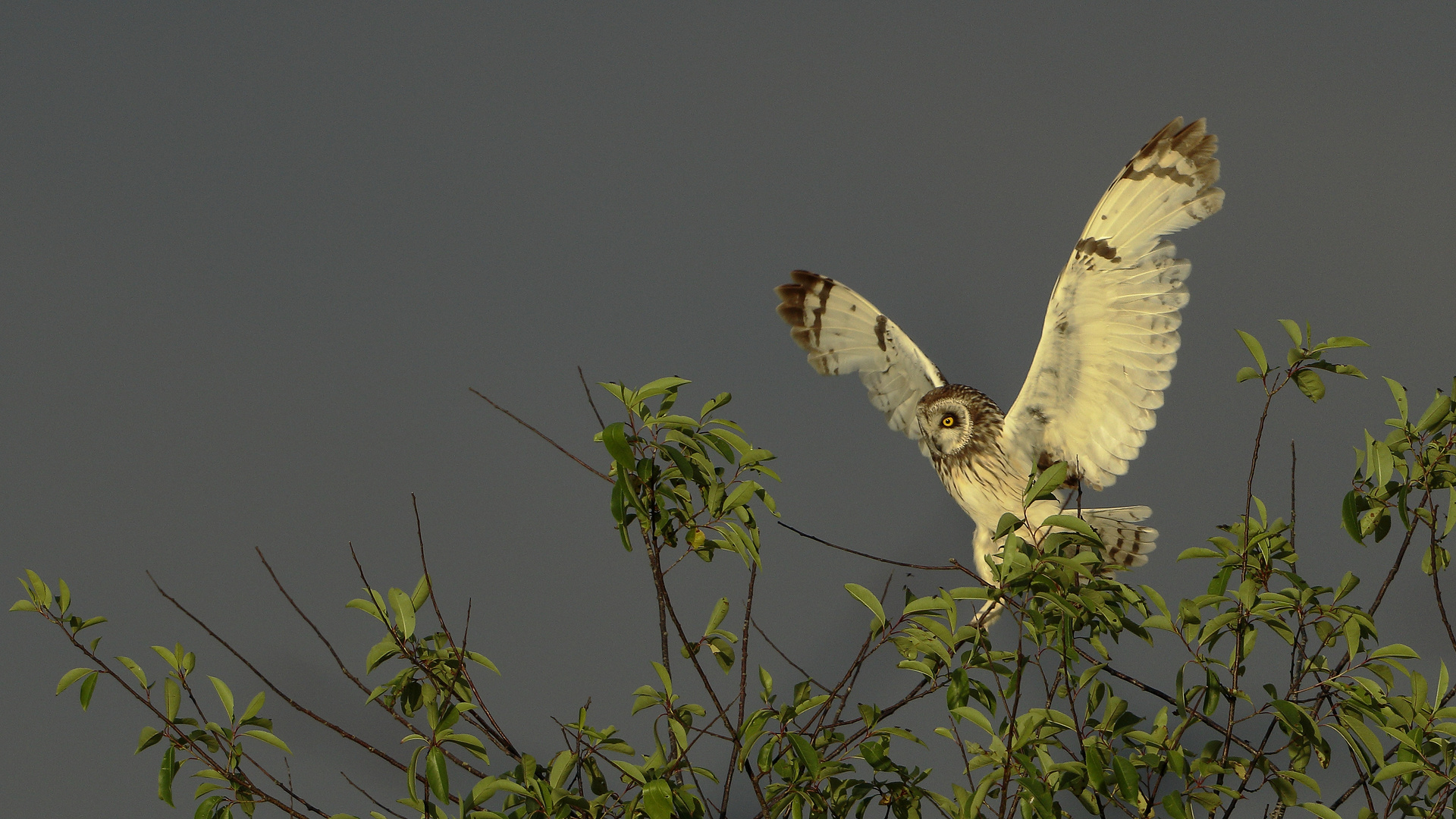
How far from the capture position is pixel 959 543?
256 cm

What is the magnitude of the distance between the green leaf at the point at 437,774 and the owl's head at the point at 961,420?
0.92 m

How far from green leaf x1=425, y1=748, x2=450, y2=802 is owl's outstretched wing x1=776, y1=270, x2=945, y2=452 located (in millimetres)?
964

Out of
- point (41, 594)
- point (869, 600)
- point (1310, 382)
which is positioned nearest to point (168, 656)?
point (41, 594)

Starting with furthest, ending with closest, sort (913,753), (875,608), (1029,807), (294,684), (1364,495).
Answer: (913,753)
(294,684)
(1364,495)
(875,608)
(1029,807)

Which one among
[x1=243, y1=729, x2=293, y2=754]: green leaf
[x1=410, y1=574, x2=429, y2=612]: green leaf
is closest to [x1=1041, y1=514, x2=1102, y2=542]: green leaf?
[x1=410, y1=574, x2=429, y2=612]: green leaf

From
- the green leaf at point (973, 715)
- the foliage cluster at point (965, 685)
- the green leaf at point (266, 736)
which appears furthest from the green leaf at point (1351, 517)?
the green leaf at point (266, 736)

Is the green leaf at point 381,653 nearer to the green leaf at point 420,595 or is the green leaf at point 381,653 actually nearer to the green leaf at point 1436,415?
the green leaf at point 420,595

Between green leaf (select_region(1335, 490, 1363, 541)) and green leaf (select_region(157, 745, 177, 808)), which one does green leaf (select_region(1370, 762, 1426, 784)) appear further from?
green leaf (select_region(157, 745, 177, 808))

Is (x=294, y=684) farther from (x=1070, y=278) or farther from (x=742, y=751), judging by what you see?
(x=1070, y=278)

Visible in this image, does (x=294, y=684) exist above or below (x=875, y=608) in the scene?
above

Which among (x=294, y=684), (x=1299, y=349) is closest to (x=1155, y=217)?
(x=1299, y=349)

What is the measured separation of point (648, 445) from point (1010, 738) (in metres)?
0.50

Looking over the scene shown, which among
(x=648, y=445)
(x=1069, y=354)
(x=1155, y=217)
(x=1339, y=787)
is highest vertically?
(x=1155, y=217)

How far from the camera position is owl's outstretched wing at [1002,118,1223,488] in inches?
57.8
